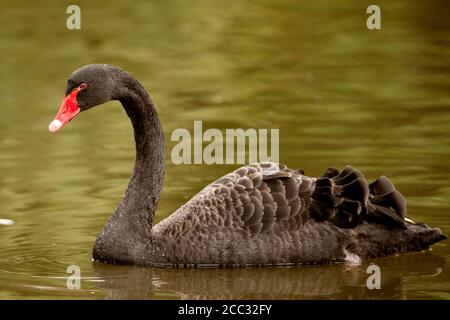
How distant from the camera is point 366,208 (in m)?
8.85

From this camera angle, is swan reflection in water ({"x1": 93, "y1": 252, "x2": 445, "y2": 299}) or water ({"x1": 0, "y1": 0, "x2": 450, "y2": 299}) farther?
water ({"x1": 0, "y1": 0, "x2": 450, "y2": 299})

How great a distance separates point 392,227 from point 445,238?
1.47 feet

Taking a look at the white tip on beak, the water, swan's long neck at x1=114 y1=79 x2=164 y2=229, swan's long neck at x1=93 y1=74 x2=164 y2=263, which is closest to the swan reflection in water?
the water

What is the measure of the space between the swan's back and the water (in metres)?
0.14


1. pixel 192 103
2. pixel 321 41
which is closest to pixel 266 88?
pixel 192 103

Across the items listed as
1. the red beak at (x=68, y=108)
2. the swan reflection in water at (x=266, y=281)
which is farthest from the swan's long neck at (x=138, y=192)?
the red beak at (x=68, y=108)

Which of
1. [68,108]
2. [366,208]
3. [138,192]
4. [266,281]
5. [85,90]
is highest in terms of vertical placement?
[85,90]

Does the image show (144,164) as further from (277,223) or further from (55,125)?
(277,223)

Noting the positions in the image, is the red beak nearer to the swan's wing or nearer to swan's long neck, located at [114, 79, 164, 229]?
swan's long neck, located at [114, 79, 164, 229]

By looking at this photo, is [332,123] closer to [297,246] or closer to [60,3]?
[297,246]

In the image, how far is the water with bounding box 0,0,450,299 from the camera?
8.55 meters

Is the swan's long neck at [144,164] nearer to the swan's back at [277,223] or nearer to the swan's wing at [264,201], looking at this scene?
the swan's back at [277,223]

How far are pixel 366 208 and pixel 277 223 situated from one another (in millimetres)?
659

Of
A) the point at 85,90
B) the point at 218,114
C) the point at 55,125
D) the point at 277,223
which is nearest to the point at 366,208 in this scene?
the point at 277,223
